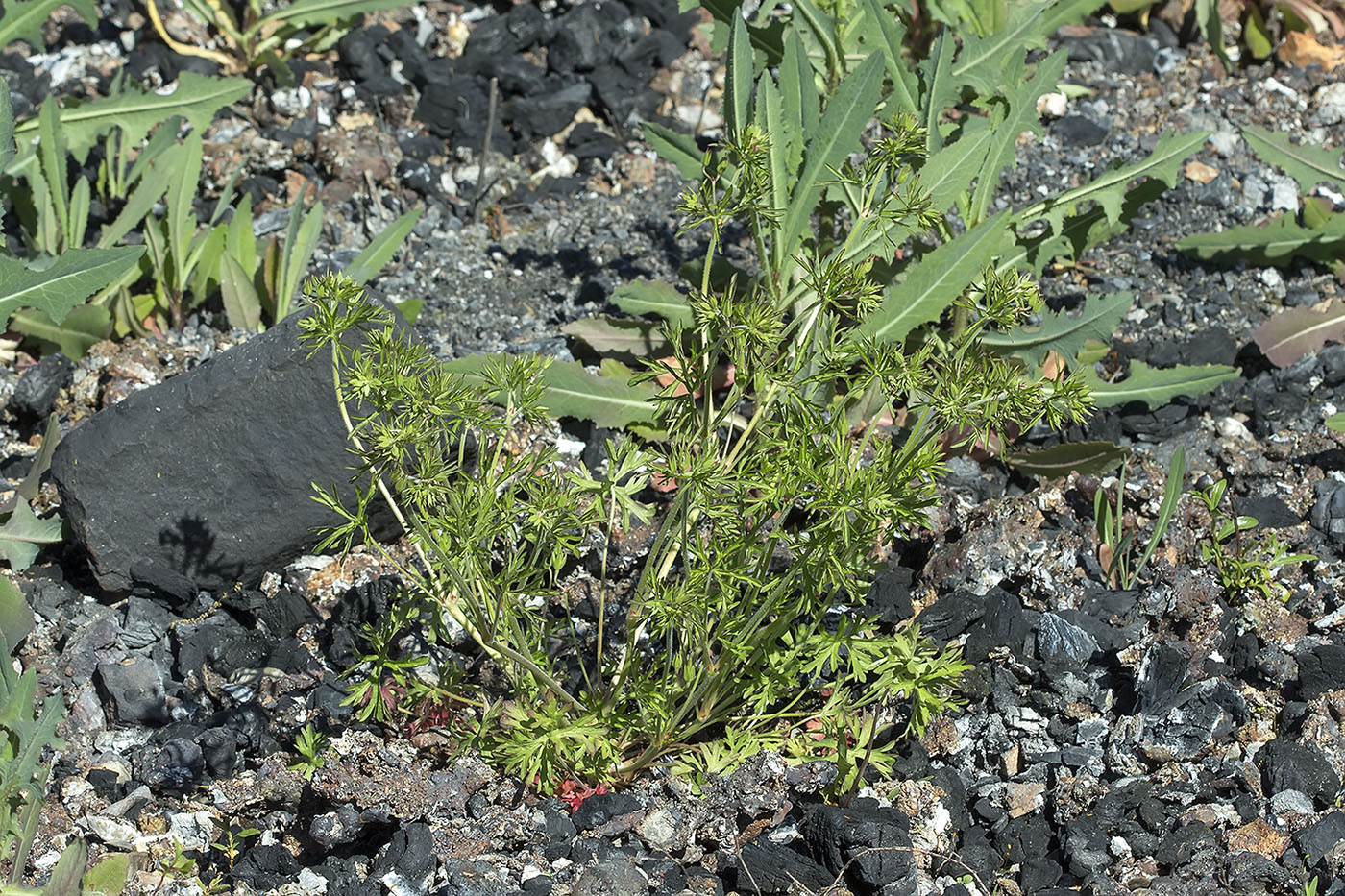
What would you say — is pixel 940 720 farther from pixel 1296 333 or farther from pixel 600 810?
pixel 1296 333

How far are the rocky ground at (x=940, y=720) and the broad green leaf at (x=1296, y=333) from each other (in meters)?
0.05

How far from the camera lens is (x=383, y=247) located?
4297 mm

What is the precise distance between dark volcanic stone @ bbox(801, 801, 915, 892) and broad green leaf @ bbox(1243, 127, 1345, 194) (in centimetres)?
287

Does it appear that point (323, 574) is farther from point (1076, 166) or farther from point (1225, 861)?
point (1076, 166)

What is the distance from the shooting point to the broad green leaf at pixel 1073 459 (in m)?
3.60

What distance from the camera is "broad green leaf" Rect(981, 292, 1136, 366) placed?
150 inches

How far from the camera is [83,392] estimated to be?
3973 mm

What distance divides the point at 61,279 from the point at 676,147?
5.78 ft

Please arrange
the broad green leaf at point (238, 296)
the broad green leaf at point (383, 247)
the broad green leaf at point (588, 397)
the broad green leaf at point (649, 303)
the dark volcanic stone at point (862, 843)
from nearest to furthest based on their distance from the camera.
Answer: the dark volcanic stone at point (862, 843) → the broad green leaf at point (588, 397) → the broad green leaf at point (649, 303) → the broad green leaf at point (238, 296) → the broad green leaf at point (383, 247)

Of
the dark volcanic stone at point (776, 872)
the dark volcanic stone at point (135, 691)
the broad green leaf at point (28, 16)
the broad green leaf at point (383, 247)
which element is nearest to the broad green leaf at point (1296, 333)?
the dark volcanic stone at point (776, 872)

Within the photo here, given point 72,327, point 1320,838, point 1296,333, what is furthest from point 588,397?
point 1296,333

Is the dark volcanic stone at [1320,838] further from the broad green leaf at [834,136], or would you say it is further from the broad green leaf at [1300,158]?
the broad green leaf at [1300,158]

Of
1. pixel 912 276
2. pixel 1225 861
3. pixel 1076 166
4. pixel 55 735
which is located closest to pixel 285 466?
pixel 55 735

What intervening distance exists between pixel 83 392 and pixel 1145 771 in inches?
119
